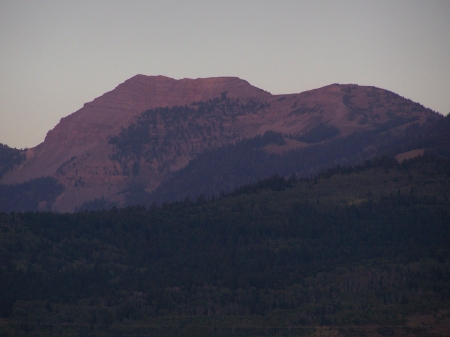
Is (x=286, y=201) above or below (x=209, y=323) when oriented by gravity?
above

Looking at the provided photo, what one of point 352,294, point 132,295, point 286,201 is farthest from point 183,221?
point 352,294

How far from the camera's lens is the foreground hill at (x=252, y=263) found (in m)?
82.2

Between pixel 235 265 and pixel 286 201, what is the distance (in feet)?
106

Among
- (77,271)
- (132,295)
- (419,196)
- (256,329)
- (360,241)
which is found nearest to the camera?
(256,329)

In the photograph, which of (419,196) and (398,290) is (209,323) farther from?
(419,196)

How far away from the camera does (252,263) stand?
107 metres

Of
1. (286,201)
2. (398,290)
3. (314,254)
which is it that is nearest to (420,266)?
(398,290)

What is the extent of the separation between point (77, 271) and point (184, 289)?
656 inches

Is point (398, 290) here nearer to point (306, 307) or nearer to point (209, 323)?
point (306, 307)

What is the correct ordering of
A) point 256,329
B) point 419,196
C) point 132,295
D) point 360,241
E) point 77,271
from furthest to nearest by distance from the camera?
1. point 419,196
2. point 360,241
3. point 77,271
4. point 132,295
5. point 256,329

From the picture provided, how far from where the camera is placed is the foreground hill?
82188 mm

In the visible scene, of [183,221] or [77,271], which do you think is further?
[183,221]

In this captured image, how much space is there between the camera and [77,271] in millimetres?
103688

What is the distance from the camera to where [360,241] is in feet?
364
